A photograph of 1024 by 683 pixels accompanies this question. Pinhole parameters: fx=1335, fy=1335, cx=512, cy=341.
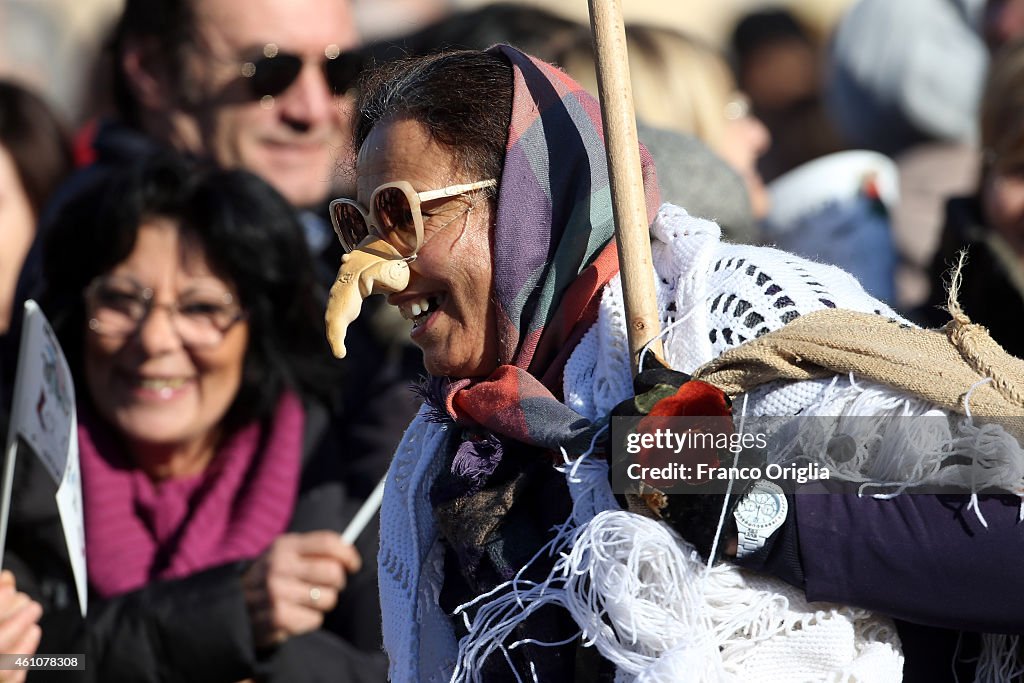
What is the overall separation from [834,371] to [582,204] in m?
0.45

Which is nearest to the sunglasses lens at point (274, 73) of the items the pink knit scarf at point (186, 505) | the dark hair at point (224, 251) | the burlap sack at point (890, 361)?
the dark hair at point (224, 251)

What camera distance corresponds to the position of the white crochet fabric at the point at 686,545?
66.1 inches

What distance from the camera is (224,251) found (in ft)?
11.1

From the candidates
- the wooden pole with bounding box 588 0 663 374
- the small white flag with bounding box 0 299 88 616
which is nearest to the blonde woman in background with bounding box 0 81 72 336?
the small white flag with bounding box 0 299 88 616

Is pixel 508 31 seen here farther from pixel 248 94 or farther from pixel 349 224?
pixel 349 224

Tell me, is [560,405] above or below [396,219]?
below

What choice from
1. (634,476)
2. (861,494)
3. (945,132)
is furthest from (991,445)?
(945,132)

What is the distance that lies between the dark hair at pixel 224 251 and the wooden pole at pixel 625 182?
1764 mm

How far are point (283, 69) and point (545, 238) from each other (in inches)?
91.2

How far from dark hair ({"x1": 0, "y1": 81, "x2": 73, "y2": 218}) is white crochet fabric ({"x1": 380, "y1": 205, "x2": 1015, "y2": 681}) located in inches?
101

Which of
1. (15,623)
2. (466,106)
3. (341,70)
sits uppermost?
(341,70)

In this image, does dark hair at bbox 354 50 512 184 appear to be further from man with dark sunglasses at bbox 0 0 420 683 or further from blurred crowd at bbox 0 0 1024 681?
man with dark sunglasses at bbox 0 0 420 683

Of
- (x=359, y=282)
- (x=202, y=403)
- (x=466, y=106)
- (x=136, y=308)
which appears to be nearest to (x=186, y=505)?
(x=202, y=403)

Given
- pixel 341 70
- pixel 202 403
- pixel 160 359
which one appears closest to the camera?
pixel 160 359
